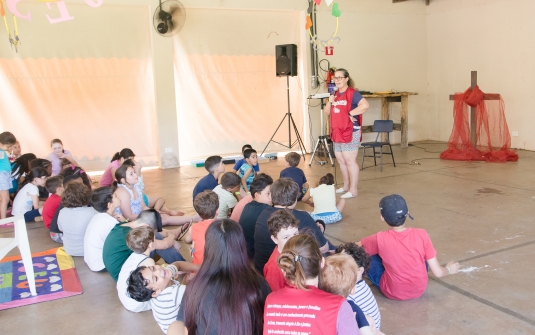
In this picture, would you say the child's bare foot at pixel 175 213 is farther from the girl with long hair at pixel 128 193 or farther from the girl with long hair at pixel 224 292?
the girl with long hair at pixel 224 292

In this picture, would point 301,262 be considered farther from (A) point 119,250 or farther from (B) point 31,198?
(B) point 31,198

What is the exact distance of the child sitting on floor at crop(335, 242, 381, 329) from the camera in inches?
96.3

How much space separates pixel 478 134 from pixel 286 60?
3535 mm

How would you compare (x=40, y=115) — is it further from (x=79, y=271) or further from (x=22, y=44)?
(x=79, y=271)

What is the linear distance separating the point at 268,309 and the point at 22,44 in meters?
7.59

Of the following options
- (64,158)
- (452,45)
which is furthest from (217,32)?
(452,45)

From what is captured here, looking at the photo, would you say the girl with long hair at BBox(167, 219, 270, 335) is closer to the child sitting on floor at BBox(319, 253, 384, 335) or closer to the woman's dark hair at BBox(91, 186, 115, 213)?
the child sitting on floor at BBox(319, 253, 384, 335)

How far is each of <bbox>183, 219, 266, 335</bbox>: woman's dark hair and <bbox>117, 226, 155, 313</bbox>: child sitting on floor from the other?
0.91m

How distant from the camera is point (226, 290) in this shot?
6.31 feet

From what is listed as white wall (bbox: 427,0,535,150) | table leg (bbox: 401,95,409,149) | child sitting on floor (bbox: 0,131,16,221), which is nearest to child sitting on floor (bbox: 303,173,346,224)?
child sitting on floor (bbox: 0,131,16,221)

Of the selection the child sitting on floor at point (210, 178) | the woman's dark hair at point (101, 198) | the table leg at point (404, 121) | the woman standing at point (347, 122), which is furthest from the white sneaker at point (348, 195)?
the table leg at point (404, 121)

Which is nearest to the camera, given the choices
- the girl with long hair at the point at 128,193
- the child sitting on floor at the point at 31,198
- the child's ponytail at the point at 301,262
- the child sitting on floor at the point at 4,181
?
the child's ponytail at the point at 301,262

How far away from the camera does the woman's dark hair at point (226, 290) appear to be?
191cm

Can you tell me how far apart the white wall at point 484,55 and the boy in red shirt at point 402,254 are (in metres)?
7.27
